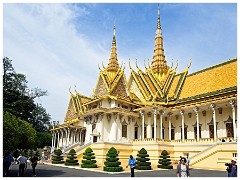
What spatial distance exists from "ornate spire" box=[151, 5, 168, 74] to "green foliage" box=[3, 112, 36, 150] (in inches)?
1031

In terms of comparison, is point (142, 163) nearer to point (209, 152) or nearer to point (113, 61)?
point (209, 152)

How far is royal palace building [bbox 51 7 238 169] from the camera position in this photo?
79.3 feet

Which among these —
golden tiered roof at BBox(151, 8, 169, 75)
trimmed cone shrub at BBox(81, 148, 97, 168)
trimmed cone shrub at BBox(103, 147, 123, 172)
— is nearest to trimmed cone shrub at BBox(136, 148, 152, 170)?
trimmed cone shrub at BBox(103, 147, 123, 172)

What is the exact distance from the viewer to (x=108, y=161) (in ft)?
60.1

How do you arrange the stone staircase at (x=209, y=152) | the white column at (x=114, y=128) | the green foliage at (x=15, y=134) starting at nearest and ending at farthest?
the green foliage at (x=15, y=134) < the stone staircase at (x=209, y=152) < the white column at (x=114, y=128)

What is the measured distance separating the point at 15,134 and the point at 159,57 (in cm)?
2944

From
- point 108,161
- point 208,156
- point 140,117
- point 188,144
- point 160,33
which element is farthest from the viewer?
point 160,33

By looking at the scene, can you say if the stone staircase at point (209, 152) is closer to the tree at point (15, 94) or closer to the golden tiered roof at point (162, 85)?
the golden tiered roof at point (162, 85)

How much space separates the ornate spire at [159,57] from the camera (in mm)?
37812

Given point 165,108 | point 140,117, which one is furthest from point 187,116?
point 140,117

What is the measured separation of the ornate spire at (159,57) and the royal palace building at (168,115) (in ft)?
5.86

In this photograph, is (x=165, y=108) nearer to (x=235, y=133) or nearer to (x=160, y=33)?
(x=235, y=133)

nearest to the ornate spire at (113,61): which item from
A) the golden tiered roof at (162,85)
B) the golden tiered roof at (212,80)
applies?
the golden tiered roof at (162,85)

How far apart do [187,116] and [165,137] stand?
363cm
